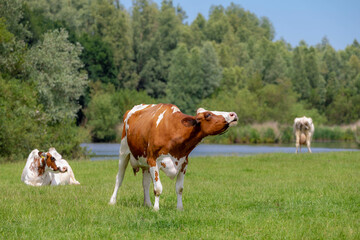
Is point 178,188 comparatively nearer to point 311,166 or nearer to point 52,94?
point 311,166

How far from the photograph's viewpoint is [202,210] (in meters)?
9.52

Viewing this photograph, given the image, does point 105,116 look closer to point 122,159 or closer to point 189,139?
point 122,159

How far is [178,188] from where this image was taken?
30.8 feet

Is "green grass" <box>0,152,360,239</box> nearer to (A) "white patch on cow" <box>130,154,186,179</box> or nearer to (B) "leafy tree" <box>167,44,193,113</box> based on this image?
(A) "white patch on cow" <box>130,154,186,179</box>

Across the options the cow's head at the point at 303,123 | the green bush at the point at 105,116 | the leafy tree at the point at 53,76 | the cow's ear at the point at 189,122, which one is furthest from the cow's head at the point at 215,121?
the green bush at the point at 105,116

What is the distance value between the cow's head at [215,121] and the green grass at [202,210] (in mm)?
1441

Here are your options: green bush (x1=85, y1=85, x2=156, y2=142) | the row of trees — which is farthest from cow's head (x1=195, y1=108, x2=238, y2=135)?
→ green bush (x1=85, y1=85, x2=156, y2=142)

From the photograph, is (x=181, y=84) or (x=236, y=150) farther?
(x=181, y=84)

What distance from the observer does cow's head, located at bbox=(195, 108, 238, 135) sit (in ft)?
28.8

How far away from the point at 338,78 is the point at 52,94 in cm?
8369

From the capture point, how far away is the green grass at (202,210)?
759cm

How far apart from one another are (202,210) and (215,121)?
177 centimetres

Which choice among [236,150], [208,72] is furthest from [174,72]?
[236,150]

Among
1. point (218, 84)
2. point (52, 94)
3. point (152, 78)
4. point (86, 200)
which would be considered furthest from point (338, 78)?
point (86, 200)
